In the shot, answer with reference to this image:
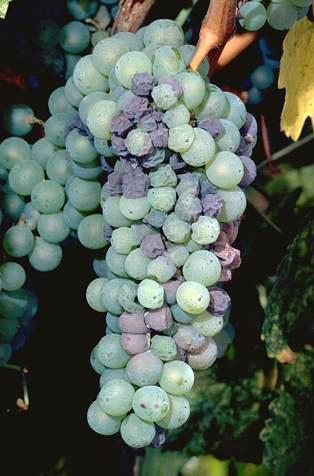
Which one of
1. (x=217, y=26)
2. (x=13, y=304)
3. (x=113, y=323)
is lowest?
(x=13, y=304)

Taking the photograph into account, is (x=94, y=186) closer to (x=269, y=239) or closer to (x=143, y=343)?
(x=143, y=343)

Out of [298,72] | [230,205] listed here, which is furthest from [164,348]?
[298,72]

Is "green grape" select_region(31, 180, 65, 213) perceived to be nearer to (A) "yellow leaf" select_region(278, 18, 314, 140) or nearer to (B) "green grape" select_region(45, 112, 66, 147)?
(B) "green grape" select_region(45, 112, 66, 147)

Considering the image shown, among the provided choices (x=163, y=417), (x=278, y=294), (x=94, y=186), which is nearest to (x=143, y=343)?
(x=163, y=417)

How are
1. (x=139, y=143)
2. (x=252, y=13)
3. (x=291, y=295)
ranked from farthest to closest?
(x=291, y=295) < (x=252, y=13) < (x=139, y=143)

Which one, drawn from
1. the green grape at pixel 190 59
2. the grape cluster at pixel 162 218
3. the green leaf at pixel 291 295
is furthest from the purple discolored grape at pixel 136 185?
the green leaf at pixel 291 295

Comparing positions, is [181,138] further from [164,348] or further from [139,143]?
[164,348]

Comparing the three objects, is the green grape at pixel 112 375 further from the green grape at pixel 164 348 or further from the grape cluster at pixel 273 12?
the grape cluster at pixel 273 12

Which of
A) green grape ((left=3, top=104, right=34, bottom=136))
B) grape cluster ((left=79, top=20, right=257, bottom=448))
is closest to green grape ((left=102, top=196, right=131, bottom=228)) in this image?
grape cluster ((left=79, top=20, right=257, bottom=448))
